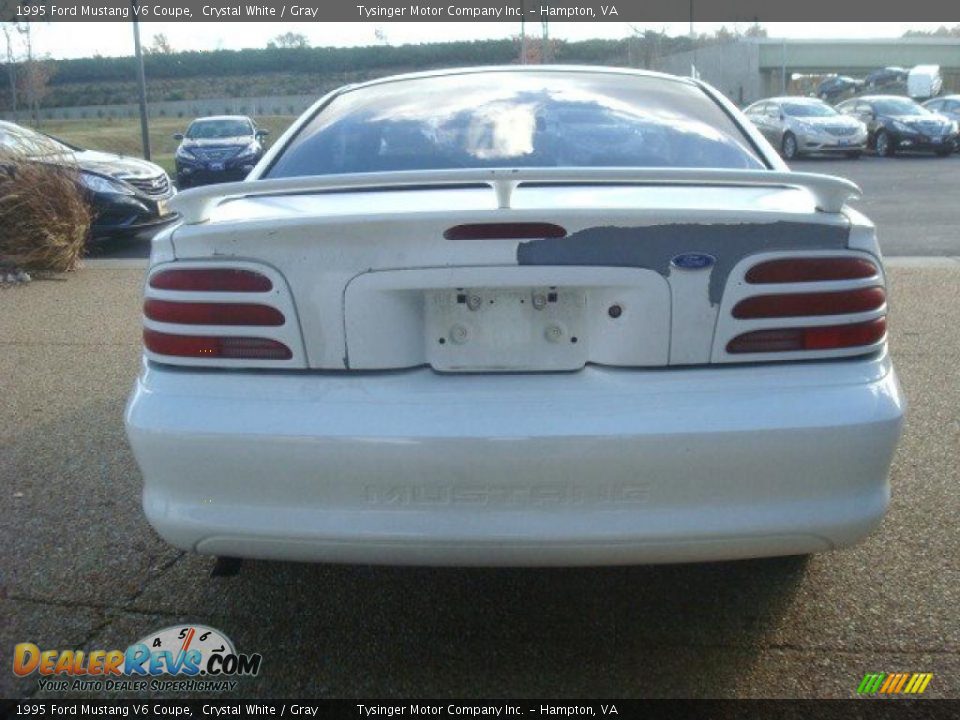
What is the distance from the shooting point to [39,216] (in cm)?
891

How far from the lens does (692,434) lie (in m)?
2.38

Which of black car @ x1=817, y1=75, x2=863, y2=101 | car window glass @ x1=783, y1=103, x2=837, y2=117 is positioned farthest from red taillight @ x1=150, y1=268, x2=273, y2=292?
black car @ x1=817, y1=75, x2=863, y2=101

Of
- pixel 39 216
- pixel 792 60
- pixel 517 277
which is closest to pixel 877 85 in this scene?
pixel 792 60

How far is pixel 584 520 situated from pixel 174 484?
101 centimetres

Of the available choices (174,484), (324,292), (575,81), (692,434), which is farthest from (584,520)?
(575,81)

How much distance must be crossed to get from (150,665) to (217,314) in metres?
1.01

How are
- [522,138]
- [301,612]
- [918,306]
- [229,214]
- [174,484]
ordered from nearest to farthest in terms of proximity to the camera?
[174,484], [229,214], [301,612], [522,138], [918,306]

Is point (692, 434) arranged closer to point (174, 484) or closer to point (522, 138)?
Answer: point (174, 484)

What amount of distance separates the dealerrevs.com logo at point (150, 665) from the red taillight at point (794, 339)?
155cm

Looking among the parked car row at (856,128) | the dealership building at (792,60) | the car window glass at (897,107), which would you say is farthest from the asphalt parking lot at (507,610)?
the dealership building at (792,60)

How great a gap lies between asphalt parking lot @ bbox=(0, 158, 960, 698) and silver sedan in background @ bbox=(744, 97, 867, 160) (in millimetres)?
21127

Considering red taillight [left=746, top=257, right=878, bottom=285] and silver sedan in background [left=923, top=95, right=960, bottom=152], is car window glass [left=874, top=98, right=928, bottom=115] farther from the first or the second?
red taillight [left=746, top=257, right=878, bottom=285]

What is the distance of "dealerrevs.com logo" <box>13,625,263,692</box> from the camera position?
2727mm

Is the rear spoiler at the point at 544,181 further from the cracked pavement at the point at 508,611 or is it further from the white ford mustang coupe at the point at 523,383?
the cracked pavement at the point at 508,611
